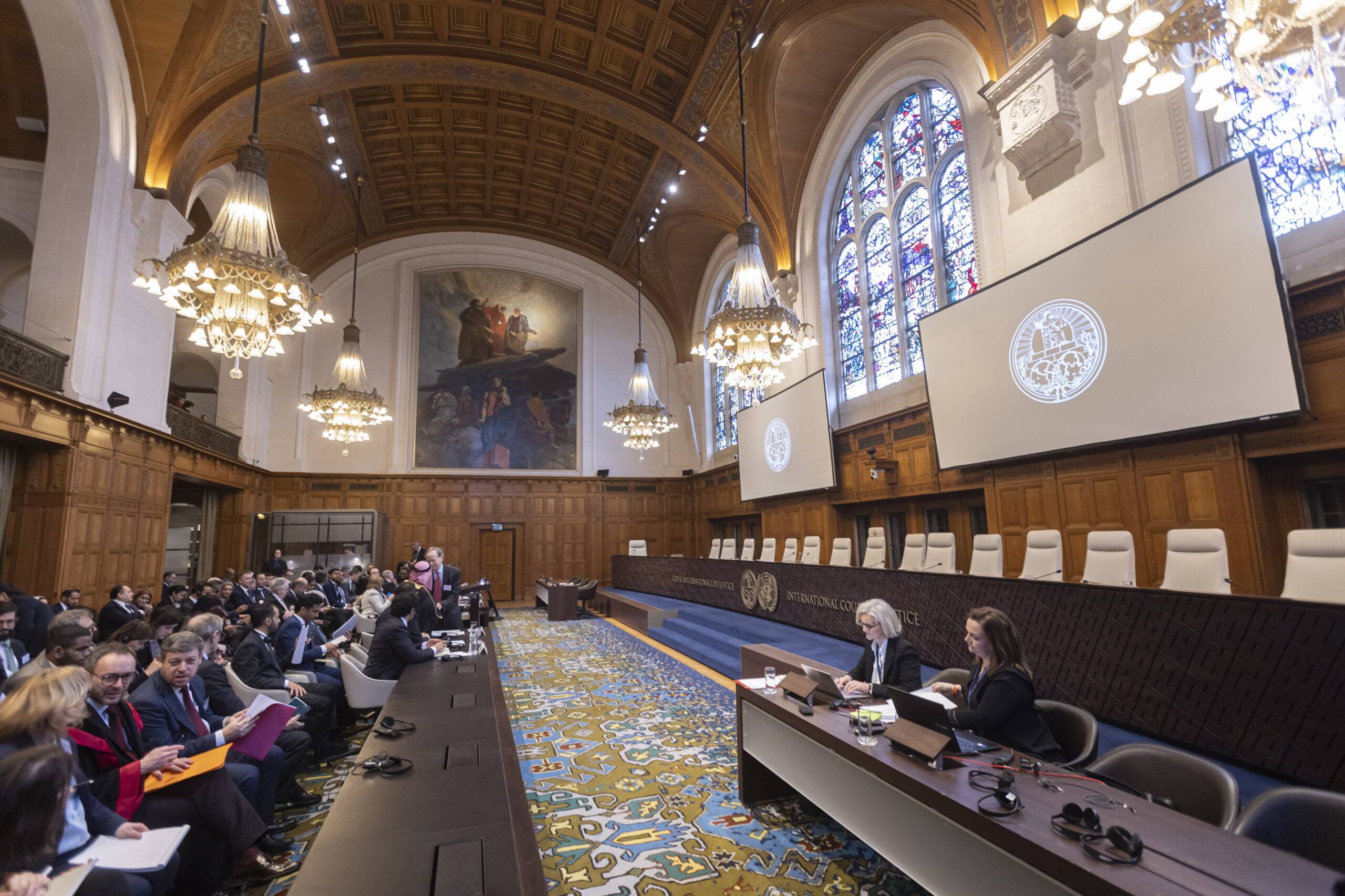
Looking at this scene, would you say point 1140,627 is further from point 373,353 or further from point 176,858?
point 373,353

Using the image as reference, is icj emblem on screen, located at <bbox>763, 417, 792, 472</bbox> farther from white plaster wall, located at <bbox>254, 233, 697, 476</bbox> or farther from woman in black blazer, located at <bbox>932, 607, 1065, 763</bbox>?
woman in black blazer, located at <bbox>932, 607, 1065, 763</bbox>

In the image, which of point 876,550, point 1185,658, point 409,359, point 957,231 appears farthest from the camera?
point 409,359

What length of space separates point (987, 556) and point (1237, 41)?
14.2 ft

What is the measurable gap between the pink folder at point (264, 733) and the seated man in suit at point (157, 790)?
15cm

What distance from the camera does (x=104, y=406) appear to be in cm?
802

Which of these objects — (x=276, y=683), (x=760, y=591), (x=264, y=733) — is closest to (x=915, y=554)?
(x=760, y=591)

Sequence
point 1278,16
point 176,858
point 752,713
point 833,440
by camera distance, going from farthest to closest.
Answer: point 833,440, point 752,713, point 1278,16, point 176,858

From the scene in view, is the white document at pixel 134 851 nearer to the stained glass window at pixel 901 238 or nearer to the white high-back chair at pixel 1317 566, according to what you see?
the white high-back chair at pixel 1317 566

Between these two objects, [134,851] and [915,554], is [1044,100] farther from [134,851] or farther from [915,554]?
[134,851]

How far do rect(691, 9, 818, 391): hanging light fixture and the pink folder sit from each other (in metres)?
5.62

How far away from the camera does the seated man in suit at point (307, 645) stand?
194 inches

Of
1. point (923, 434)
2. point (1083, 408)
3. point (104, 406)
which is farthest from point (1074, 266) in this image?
point (104, 406)

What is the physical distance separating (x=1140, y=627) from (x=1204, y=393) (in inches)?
112

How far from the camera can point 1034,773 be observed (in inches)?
81.8
